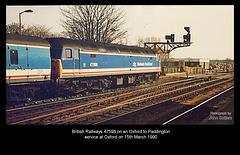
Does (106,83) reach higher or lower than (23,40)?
lower

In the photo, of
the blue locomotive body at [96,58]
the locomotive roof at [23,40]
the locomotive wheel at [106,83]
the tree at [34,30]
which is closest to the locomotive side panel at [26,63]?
the locomotive roof at [23,40]

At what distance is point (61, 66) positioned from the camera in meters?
15.8

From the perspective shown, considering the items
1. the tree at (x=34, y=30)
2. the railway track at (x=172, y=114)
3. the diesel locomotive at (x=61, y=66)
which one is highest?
the tree at (x=34, y=30)

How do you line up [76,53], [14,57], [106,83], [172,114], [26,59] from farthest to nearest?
[106,83]
[76,53]
[26,59]
[14,57]
[172,114]

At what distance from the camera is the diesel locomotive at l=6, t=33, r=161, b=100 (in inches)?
528

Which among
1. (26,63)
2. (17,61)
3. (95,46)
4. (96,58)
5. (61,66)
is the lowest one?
(61,66)

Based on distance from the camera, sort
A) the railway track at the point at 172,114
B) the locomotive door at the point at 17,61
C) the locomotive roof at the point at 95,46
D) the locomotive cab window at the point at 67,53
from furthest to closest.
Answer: the locomotive roof at the point at 95,46, the locomotive cab window at the point at 67,53, the locomotive door at the point at 17,61, the railway track at the point at 172,114

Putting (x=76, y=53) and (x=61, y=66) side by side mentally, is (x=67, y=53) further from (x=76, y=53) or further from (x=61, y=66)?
(x=61, y=66)

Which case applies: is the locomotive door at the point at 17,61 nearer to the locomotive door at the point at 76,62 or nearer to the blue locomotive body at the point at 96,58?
the blue locomotive body at the point at 96,58

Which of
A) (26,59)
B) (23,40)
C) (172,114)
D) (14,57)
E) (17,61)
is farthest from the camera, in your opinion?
(26,59)

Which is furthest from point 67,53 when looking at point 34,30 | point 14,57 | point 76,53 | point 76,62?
point 34,30

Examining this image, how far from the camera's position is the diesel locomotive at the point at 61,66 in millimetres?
13403

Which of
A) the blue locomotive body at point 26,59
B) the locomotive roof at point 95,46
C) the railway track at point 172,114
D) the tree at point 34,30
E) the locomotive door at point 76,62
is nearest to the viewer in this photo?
the railway track at point 172,114

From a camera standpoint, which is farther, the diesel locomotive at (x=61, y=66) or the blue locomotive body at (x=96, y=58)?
the blue locomotive body at (x=96, y=58)
